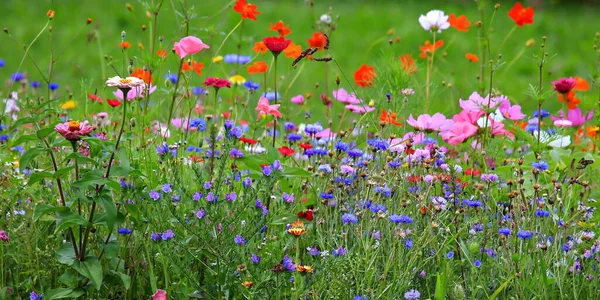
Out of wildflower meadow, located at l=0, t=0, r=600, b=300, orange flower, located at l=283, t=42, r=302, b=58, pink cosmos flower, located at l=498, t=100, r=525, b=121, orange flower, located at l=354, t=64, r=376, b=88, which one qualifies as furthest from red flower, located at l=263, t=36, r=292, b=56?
pink cosmos flower, located at l=498, t=100, r=525, b=121

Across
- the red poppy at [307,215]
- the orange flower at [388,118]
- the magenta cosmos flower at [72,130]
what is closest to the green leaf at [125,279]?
the magenta cosmos flower at [72,130]

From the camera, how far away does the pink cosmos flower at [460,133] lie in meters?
2.77

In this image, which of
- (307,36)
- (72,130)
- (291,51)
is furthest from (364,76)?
(307,36)

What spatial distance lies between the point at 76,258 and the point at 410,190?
102 centimetres

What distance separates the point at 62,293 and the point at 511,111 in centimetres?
164

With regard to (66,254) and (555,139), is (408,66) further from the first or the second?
(66,254)

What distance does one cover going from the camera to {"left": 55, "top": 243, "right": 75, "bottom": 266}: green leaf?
211cm

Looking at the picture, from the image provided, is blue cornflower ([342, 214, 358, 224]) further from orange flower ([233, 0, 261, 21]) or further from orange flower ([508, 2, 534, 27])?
orange flower ([508, 2, 534, 27])

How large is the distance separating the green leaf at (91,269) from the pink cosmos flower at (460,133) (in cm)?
127

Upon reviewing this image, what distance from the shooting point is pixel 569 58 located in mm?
7418

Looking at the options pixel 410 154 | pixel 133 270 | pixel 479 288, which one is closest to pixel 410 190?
pixel 410 154

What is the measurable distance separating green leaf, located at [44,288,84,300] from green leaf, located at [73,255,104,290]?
7 cm

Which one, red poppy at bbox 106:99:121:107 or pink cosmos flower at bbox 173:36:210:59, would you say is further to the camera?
red poppy at bbox 106:99:121:107

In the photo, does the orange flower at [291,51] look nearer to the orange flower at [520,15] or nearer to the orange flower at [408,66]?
the orange flower at [408,66]
